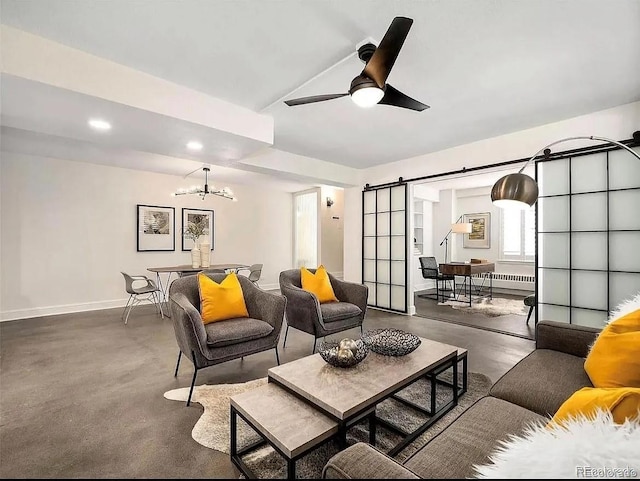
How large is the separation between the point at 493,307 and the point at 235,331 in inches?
182

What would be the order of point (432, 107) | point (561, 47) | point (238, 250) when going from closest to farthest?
1. point (561, 47)
2. point (432, 107)
3. point (238, 250)

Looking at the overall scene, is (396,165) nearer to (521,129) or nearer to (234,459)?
(521,129)

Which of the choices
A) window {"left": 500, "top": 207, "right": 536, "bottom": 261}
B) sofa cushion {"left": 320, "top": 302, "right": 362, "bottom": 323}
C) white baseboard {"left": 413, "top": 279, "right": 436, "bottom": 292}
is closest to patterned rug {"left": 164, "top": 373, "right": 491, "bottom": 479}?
sofa cushion {"left": 320, "top": 302, "right": 362, "bottom": 323}

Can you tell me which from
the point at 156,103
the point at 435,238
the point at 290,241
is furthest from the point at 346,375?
the point at 435,238

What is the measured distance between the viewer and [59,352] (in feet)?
9.88

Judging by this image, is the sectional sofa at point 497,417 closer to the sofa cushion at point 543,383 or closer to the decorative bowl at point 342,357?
the sofa cushion at point 543,383

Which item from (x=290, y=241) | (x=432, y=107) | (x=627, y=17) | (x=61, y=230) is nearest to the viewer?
(x=627, y=17)

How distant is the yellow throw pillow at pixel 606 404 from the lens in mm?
750

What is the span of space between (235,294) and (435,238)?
246 inches

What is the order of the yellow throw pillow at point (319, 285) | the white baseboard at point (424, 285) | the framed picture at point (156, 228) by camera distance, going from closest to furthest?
the yellow throw pillow at point (319, 285) < the framed picture at point (156, 228) < the white baseboard at point (424, 285)

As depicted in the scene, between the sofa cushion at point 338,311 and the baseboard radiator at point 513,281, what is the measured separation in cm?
451

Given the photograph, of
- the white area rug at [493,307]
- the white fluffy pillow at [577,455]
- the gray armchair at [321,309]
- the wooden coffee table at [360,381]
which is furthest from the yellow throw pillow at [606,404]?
the white area rug at [493,307]

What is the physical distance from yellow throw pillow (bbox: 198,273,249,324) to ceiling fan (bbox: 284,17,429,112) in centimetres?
158

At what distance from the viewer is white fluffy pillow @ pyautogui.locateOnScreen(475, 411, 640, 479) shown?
56cm
